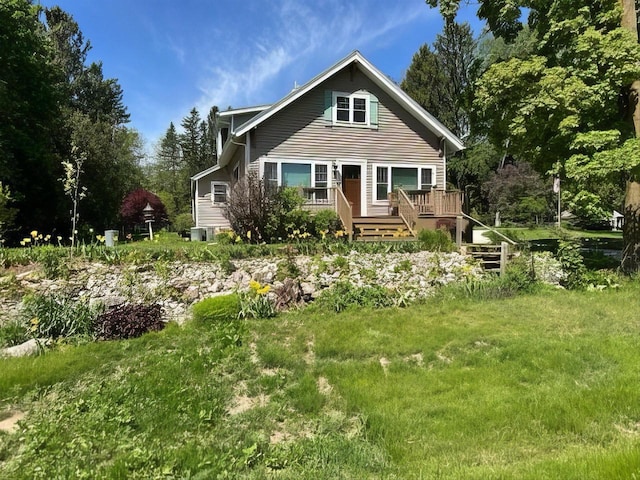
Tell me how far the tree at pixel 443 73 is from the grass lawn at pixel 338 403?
97.1ft

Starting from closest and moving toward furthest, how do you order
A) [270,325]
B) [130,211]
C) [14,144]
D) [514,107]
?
[270,325]
[514,107]
[14,144]
[130,211]

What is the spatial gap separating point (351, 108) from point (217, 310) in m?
11.4

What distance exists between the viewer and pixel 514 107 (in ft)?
33.0

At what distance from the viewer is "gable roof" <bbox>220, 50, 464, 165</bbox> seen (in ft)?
46.6

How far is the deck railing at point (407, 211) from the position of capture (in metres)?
12.8

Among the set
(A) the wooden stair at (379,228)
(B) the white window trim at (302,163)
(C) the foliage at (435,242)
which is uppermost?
(B) the white window trim at (302,163)

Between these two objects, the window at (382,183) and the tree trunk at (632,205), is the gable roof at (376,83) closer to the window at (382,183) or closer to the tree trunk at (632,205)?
the window at (382,183)

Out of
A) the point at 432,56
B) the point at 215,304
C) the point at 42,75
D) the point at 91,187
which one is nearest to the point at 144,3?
the point at 42,75

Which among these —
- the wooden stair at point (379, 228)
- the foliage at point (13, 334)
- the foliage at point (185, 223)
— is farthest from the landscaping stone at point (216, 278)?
the foliage at point (185, 223)

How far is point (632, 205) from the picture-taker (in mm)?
9430

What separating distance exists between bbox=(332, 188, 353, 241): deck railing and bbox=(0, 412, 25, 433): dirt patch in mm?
8944

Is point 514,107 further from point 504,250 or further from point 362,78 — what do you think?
point 362,78

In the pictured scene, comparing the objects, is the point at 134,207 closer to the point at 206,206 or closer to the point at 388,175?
the point at 206,206

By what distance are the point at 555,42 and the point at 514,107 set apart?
82.3 inches
